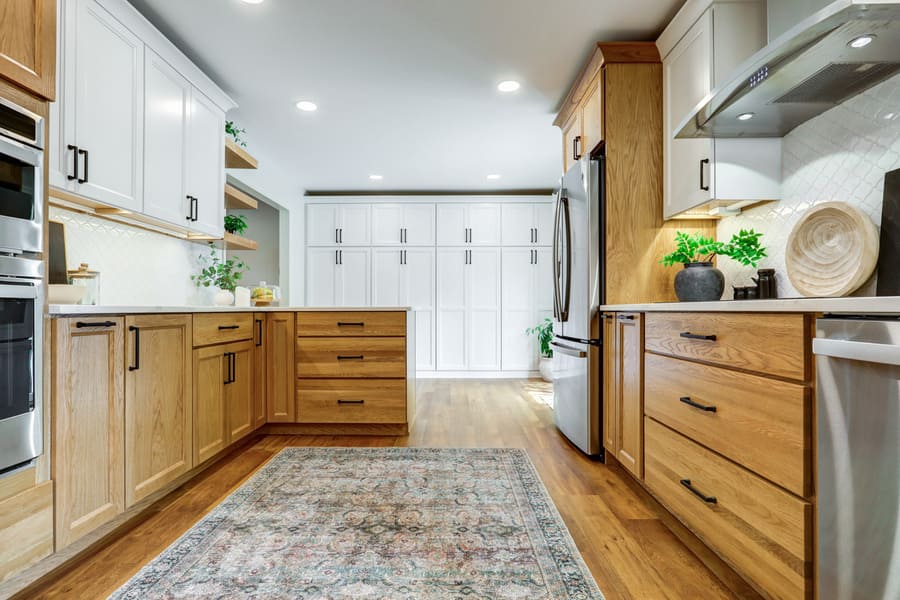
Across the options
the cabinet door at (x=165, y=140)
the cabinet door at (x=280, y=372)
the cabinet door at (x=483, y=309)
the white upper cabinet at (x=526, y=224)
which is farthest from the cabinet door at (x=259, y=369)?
the white upper cabinet at (x=526, y=224)

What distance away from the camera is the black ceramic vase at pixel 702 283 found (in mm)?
2270

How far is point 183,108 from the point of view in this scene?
278 cm

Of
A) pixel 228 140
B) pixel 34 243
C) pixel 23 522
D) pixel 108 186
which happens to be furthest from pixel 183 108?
pixel 23 522

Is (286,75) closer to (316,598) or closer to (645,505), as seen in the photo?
(316,598)

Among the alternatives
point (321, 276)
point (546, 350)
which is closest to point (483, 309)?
point (546, 350)

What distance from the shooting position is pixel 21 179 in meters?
1.41

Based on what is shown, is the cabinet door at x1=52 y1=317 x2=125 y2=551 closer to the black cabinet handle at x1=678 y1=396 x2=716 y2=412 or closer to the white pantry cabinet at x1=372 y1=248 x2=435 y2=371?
the black cabinet handle at x1=678 y1=396 x2=716 y2=412

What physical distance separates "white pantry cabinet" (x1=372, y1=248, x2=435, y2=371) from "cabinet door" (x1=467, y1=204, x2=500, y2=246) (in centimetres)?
60

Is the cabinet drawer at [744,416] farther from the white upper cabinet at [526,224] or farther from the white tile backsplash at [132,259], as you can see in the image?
the white upper cabinet at [526,224]

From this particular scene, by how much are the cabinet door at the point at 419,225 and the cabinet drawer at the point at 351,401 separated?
3.19m

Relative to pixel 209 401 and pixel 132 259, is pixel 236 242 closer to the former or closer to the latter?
pixel 132 259

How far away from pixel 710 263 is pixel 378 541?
1971 mm

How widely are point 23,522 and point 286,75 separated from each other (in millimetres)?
2739

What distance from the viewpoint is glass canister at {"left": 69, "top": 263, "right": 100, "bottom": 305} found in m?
2.16
